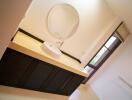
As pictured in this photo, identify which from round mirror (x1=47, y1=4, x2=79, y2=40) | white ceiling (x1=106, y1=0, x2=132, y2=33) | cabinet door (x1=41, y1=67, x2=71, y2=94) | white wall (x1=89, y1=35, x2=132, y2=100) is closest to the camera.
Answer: cabinet door (x1=41, y1=67, x2=71, y2=94)

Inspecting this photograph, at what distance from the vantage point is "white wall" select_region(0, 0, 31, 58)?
1.15 metres

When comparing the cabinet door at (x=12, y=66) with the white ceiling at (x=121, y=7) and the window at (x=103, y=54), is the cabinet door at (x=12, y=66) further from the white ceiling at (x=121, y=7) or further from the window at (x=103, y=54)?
the window at (x=103, y=54)

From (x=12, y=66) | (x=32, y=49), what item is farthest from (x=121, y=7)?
(x=12, y=66)

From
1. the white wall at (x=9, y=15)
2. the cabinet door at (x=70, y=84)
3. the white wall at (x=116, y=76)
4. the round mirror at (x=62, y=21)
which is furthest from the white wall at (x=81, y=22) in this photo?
the white wall at (x=116, y=76)

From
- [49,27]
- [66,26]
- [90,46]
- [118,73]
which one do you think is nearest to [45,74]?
[49,27]

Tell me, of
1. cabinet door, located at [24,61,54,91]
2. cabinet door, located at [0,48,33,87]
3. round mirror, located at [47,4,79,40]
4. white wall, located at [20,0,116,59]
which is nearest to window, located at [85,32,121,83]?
white wall, located at [20,0,116,59]

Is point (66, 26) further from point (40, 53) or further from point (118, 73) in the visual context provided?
point (118, 73)

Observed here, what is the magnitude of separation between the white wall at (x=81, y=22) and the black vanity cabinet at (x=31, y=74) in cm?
51

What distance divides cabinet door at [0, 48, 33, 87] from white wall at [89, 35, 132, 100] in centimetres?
267

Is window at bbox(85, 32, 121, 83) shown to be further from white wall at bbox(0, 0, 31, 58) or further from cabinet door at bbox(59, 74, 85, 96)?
white wall at bbox(0, 0, 31, 58)

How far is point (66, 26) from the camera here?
108 inches

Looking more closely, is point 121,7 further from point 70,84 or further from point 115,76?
point 115,76

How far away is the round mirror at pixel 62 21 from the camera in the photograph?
98.5 inches

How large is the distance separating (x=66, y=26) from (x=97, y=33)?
2.83 feet
